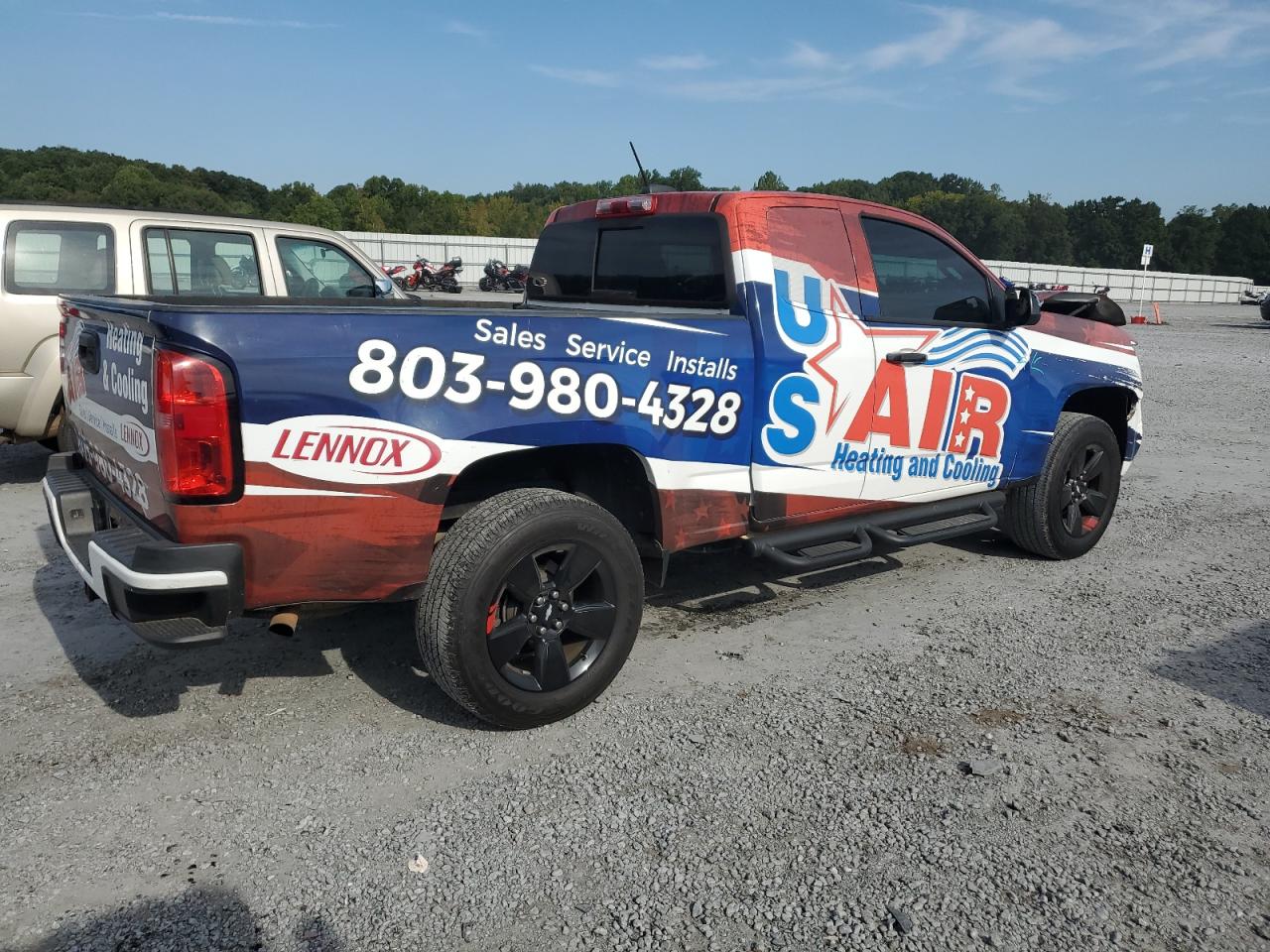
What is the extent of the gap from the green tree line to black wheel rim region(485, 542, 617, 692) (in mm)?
45780

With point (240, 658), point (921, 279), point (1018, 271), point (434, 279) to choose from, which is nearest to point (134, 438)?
point (240, 658)

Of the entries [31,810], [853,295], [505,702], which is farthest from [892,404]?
[31,810]

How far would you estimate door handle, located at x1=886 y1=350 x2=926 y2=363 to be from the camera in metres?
4.37

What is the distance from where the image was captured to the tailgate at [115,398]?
9.36 ft

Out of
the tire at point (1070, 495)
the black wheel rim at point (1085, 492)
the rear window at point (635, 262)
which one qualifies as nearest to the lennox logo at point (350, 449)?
the rear window at point (635, 262)

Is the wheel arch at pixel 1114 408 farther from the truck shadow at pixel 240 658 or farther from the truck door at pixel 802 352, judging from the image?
the truck shadow at pixel 240 658

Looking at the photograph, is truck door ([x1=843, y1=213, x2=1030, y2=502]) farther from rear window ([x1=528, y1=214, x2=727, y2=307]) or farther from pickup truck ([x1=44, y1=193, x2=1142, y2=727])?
rear window ([x1=528, y1=214, x2=727, y2=307])

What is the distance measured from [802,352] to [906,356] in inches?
27.9

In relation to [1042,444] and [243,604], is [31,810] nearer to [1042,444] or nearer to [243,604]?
[243,604]

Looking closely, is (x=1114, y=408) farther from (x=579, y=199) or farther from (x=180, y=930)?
(x=579, y=199)

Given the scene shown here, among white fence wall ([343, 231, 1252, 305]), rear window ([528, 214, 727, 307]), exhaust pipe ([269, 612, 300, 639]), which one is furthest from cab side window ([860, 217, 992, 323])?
white fence wall ([343, 231, 1252, 305])

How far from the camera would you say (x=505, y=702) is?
328cm

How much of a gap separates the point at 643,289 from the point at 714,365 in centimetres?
94

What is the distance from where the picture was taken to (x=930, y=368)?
4.58 meters
